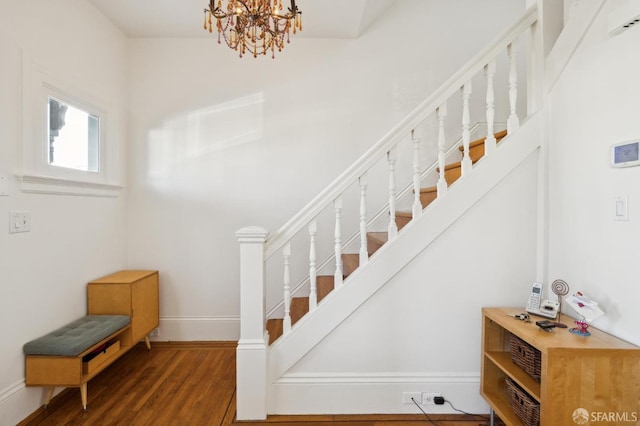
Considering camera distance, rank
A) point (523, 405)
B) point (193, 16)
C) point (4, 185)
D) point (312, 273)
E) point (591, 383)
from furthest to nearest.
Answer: point (193, 16) → point (312, 273) → point (4, 185) → point (523, 405) → point (591, 383)

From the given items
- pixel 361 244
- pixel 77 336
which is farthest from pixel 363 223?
pixel 77 336

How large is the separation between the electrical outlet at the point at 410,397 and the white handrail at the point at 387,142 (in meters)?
1.20

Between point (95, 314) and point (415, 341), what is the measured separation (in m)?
2.34

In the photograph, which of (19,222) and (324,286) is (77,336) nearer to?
(19,222)

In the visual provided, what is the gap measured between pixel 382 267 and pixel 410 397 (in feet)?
2.73

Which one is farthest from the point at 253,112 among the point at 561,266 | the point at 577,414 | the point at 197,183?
the point at 577,414

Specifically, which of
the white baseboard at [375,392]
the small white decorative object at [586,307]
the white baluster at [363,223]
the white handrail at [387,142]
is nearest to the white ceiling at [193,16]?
the white handrail at [387,142]

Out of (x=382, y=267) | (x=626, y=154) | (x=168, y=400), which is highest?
(x=626, y=154)

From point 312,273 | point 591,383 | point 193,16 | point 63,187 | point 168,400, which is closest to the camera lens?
point 591,383

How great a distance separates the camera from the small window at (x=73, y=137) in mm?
2238

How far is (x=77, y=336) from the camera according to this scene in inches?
77.9

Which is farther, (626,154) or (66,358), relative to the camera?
(66,358)

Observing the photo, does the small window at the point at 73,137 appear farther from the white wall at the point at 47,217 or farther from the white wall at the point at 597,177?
the white wall at the point at 597,177

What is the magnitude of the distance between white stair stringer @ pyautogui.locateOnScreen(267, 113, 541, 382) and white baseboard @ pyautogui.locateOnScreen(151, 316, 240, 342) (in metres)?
1.22
